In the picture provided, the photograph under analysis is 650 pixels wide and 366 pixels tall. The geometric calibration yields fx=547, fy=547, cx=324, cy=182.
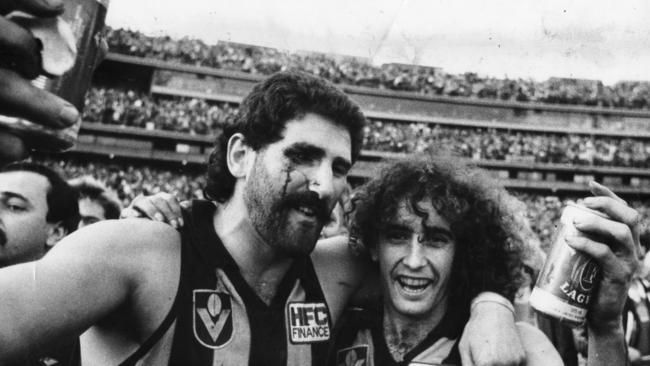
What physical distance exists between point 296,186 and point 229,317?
572 millimetres

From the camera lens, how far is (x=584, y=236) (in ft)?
6.14

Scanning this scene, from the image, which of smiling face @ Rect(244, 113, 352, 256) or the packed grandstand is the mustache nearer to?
smiling face @ Rect(244, 113, 352, 256)

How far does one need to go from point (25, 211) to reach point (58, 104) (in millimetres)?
2579

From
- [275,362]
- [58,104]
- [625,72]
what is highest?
[625,72]

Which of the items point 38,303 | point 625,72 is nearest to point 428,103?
point 625,72

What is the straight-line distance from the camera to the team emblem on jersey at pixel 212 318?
190 cm

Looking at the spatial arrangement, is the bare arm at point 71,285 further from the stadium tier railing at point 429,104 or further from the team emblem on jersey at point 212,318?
the stadium tier railing at point 429,104

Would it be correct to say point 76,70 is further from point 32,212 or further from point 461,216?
point 32,212

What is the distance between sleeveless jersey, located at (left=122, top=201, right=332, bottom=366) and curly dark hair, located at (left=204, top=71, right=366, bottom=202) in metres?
0.33

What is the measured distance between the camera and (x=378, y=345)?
2.23 m

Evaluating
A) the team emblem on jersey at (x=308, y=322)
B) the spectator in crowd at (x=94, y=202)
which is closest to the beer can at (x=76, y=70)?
the team emblem on jersey at (x=308, y=322)

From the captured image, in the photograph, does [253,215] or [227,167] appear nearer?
[253,215]

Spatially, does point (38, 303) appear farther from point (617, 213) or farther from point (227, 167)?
point (617, 213)

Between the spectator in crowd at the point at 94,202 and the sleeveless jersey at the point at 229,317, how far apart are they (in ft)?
9.79
